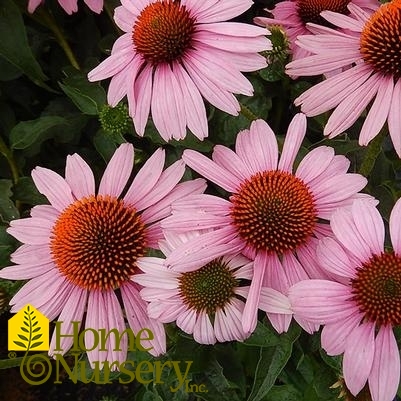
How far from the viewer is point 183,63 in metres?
1.08

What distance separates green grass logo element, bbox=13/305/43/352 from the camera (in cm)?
110

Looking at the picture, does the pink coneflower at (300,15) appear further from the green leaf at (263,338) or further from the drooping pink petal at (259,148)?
the green leaf at (263,338)

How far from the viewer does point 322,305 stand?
87cm

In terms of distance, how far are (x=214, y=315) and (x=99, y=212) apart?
242 mm

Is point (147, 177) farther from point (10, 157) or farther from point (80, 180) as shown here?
point (10, 157)

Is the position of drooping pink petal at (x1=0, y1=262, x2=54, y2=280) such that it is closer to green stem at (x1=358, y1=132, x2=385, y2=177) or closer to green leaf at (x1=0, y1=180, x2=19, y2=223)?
green leaf at (x1=0, y1=180, x2=19, y2=223)

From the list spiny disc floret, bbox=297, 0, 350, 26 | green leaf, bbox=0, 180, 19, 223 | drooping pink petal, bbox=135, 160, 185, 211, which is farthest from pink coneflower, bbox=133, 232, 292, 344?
spiny disc floret, bbox=297, 0, 350, 26

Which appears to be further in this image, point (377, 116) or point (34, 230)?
point (34, 230)

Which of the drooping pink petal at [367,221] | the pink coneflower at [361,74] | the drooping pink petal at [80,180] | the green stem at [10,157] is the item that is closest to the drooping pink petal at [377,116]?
the pink coneflower at [361,74]

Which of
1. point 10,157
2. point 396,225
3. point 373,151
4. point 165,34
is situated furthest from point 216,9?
point 10,157

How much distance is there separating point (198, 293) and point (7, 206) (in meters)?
0.56

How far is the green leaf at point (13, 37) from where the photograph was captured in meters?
1.40

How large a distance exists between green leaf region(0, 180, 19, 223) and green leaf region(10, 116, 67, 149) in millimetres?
88

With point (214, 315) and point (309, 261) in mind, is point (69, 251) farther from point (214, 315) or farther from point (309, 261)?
point (309, 261)
